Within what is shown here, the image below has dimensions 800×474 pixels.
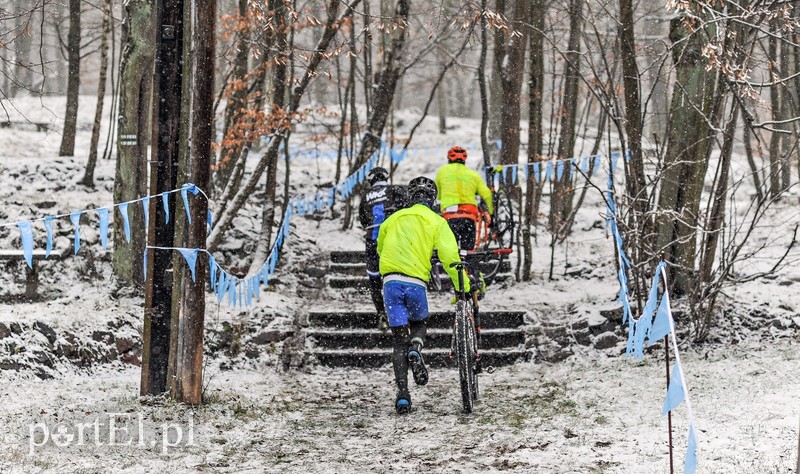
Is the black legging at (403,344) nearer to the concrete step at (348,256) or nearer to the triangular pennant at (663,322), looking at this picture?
the triangular pennant at (663,322)

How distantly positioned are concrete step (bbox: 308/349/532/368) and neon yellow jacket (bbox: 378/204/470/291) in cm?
281

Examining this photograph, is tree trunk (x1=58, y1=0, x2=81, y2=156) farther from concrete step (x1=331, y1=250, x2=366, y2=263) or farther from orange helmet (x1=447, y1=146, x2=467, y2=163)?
orange helmet (x1=447, y1=146, x2=467, y2=163)

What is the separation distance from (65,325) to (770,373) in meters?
7.86

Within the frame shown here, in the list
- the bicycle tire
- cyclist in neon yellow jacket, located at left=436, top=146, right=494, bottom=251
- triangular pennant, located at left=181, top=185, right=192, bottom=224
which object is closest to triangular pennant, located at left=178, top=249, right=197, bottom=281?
triangular pennant, located at left=181, top=185, right=192, bottom=224

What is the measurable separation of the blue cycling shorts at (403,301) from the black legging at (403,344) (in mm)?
79

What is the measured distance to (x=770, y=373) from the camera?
8.05m

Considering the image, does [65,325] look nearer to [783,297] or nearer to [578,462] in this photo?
[578,462]

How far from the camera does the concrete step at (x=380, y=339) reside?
10.6m

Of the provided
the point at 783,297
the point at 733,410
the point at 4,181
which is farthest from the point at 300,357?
the point at 4,181

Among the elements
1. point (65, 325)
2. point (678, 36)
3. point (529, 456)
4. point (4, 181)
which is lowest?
point (529, 456)

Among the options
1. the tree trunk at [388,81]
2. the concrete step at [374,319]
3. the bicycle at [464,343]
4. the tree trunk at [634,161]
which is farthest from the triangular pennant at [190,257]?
the tree trunk at [388,81]

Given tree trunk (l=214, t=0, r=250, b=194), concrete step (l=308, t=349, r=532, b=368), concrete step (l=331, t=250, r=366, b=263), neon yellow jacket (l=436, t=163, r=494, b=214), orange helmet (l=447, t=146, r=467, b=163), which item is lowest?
concrete step (l=308, t=349, r=532, b=368)

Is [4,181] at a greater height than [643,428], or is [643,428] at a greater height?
[4,181]

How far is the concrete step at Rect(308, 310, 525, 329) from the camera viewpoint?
440 inches
